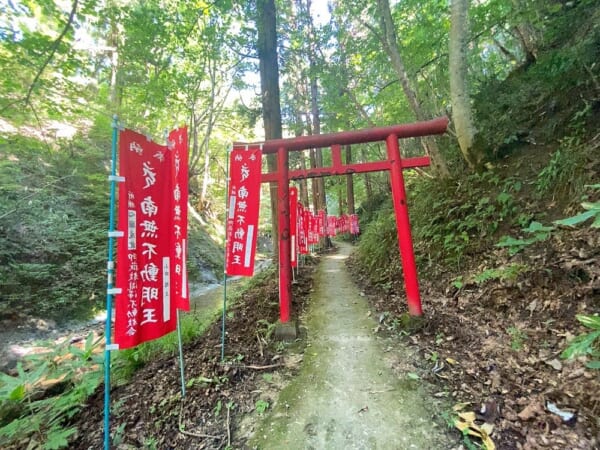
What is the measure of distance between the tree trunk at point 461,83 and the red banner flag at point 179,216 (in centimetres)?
503

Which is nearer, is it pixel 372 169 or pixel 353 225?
pixel 372 169

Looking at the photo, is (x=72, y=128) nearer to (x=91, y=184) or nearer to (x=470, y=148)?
(x=91, y=184)

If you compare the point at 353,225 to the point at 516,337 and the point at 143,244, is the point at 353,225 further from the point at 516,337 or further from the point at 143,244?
the point at 143,244

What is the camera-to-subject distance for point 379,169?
4.34 metres

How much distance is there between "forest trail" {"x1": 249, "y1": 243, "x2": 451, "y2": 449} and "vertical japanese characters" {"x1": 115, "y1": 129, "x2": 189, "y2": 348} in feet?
4.71

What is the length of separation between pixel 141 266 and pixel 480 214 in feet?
16.5

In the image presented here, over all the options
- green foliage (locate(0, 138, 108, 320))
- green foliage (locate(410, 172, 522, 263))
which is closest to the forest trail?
green foliage (locate(410, 172, 522, 263))

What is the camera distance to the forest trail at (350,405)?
7.44 ft

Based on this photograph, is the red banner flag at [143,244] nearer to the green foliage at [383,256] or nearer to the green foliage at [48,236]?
the green foliage at [383,256]

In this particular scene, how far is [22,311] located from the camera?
6812 millimetres

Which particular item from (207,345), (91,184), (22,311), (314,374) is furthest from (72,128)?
(314,374)

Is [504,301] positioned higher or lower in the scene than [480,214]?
lower

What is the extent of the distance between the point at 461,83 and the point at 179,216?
5.48 m

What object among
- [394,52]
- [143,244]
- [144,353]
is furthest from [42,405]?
[394,52]
